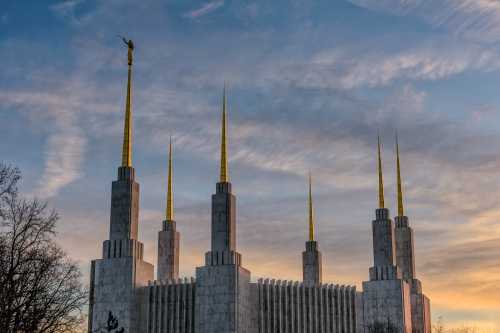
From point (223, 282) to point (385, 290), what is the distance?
15.3 meters

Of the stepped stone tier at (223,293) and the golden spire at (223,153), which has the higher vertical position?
the golden spire at (223,153)

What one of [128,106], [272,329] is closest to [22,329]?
[272,329]

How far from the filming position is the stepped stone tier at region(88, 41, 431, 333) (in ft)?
217

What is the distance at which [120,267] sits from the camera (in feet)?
224

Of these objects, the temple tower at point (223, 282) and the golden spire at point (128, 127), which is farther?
the golden spire at point (128, 127)

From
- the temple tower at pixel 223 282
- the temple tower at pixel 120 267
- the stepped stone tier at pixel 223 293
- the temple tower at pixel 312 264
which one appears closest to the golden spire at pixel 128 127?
the stepped stone tier at pixel 223 293

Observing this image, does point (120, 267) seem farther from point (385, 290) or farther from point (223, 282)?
point (385, 290)

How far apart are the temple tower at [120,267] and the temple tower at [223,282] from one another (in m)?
5.72

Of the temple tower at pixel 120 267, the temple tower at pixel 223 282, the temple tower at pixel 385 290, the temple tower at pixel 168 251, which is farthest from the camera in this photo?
the temple tower at pixel 168 251

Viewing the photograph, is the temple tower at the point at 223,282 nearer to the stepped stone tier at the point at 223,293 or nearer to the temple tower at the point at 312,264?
the stepped stone tier at the point at 223,293

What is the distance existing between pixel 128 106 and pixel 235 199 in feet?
47.3

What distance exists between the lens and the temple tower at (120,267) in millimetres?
68188

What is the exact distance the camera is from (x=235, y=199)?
6869 cm

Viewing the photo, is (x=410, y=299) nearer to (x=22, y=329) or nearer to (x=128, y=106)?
(x=128, y=106)
